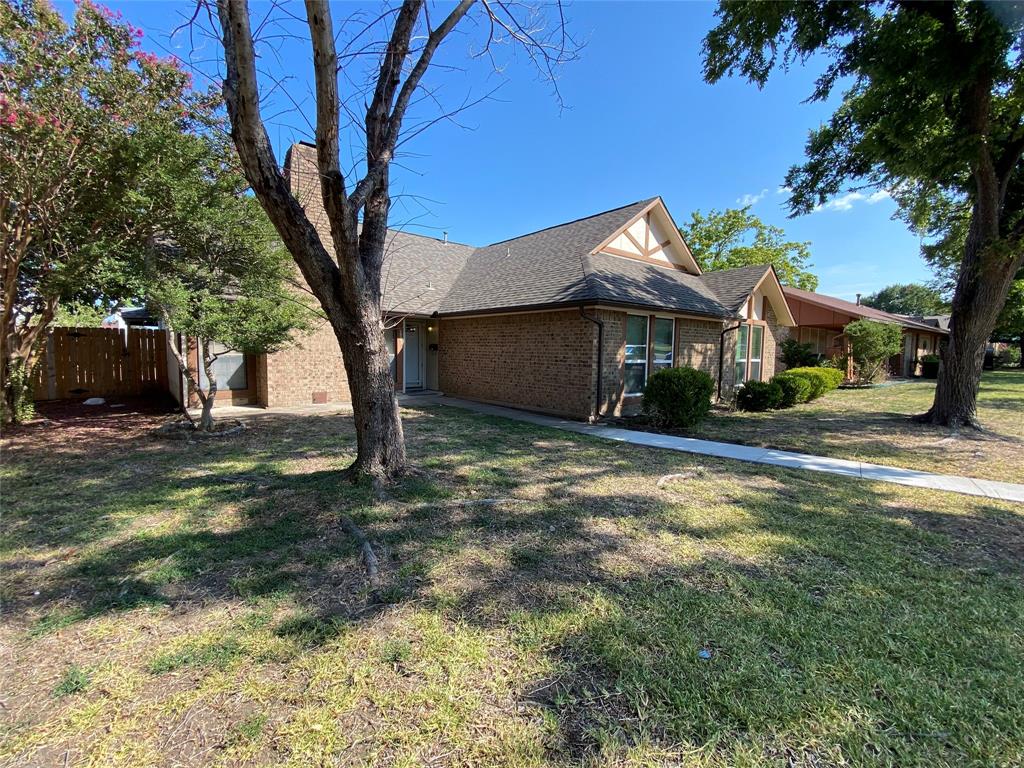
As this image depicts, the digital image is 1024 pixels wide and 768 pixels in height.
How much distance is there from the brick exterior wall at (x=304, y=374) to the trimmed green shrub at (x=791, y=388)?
1282 centimetres

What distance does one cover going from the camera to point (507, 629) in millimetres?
2791

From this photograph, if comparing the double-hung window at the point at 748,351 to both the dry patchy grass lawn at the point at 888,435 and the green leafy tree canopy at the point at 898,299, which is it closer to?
the dry patchy grass lawn at the point at 888,435

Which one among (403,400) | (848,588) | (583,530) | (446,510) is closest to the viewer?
(848,588)

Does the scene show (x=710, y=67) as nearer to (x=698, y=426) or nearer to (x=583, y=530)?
(x=698, y=426)

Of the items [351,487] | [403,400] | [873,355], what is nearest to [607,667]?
[351,487]

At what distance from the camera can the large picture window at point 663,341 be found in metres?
12.2

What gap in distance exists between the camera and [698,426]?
10.2 metres

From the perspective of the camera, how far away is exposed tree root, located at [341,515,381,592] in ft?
11.0

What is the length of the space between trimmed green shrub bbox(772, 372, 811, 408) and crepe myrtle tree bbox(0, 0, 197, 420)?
51.0 feet

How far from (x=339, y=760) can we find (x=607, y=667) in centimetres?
139

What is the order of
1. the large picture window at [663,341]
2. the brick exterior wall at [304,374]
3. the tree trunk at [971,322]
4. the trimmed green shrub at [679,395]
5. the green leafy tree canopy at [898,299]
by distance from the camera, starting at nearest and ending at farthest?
the tree trunk at [971,322], the trimmed green shrub at [679,395], the brick exterior wall at [304,374], the large picture window at [663,341], the green leafy tree canopy at [898,299]

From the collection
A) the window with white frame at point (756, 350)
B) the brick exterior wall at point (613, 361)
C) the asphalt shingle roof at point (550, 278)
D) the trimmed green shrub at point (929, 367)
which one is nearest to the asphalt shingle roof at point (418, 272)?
the asphalt shingle roof at point (550, 278)

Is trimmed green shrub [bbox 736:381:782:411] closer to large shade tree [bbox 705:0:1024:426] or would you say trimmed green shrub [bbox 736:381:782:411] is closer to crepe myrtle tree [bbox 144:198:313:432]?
large shade tree [bbox 705:0:1024:426]

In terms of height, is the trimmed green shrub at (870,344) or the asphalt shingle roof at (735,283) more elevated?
the asphalt shingle roof at (735,283)
